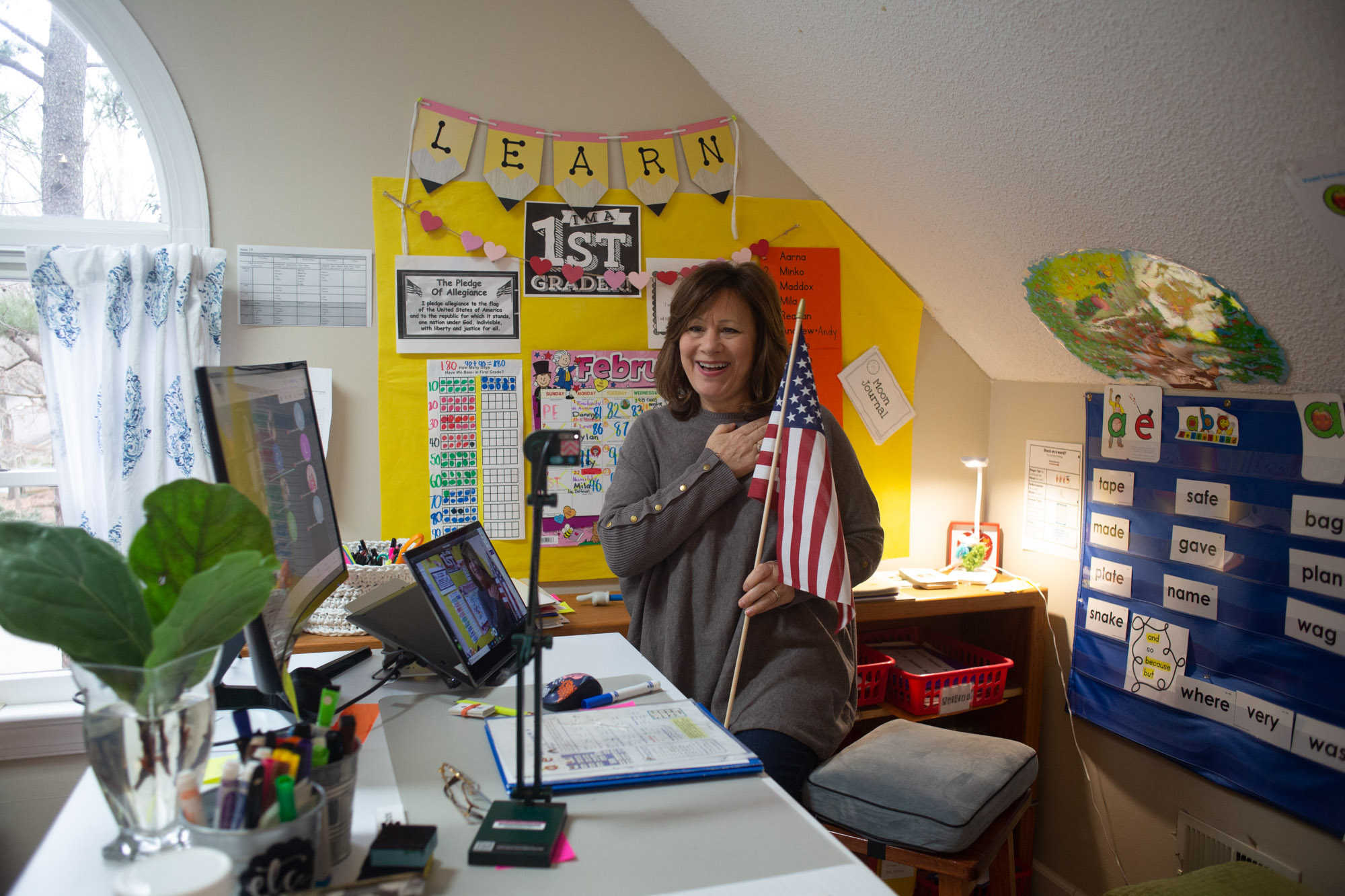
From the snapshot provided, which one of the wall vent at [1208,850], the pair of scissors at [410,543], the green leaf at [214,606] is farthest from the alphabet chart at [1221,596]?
the green leaf at [214,606]

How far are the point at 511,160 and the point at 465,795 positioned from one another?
1.77m

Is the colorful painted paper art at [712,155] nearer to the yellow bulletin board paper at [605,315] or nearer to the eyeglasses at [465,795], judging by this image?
the yellow bulletin board paper at [605,315]

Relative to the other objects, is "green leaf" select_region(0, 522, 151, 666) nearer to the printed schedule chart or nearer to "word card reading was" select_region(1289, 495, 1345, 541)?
the printed schedule chart

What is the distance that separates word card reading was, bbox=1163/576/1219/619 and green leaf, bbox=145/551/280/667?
2.00m

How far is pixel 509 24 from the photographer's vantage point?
225cm

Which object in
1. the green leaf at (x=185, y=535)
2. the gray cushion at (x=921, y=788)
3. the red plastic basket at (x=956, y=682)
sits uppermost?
the green leaf at (x=185, y=535)

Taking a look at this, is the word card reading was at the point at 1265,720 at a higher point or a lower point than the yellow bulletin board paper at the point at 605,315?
lower

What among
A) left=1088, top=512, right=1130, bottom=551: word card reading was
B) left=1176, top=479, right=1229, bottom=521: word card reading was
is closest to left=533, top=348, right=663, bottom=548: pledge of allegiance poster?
left=1088, top=512, right=1130, bottom=551: word card reading was

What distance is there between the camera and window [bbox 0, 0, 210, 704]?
1982 mm

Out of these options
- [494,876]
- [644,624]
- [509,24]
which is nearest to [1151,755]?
[644,624]

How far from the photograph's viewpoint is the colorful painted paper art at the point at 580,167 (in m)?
2.30

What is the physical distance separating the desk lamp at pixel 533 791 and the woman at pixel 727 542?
69 centimetres

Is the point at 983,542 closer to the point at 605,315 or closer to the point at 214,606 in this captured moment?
the point at 605,315

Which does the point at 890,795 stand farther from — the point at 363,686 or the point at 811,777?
the point at 363,686
